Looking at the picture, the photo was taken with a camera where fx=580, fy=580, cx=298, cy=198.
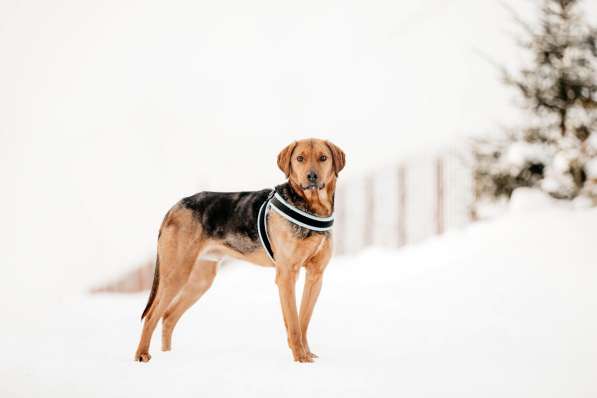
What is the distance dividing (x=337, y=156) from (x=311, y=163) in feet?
0.86

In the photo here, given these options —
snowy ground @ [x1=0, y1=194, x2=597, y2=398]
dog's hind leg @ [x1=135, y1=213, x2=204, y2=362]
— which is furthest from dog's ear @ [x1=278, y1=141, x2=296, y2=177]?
snowy ground @ [x1=0, y1=194, x2=597, y2=398]

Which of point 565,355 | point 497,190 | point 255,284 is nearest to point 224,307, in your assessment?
point 255,284

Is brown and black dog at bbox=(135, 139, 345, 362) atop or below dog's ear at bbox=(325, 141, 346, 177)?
below

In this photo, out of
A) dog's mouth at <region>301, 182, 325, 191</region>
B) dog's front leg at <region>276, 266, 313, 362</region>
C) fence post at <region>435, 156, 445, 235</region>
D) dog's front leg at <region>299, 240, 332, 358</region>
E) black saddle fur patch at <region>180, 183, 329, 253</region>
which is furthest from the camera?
fence post at <region>435, 156, 445, 235</region>

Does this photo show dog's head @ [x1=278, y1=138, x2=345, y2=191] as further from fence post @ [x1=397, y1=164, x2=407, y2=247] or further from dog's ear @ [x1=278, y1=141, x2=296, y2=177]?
fence post @ [x1=397, y1=164, x2=407, y2=247]

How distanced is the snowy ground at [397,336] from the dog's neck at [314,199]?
121cm

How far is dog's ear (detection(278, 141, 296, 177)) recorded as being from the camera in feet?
15.3

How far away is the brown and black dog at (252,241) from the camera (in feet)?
14.9

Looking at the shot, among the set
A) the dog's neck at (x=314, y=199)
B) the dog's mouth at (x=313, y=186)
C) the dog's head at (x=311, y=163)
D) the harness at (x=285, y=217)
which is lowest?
the harness at (x=285, y=217)

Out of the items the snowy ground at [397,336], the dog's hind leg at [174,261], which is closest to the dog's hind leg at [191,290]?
the snowy ground at [397,336]

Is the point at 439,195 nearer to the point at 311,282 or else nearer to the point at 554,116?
the point at 554,116

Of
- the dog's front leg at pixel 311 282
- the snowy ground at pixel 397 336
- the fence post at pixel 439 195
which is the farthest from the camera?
the fence post at pixel 439 195

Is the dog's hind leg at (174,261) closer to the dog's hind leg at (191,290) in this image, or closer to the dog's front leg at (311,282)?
the dog's hind leg at (191,290)

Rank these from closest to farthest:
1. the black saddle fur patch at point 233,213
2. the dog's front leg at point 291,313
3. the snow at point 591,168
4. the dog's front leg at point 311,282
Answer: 1. the dog's front leg at point 291,313
2. the dog's front leg at point 311,282
3. the black saddle fur patch at point 233,213
4. the snow at point 591,168
